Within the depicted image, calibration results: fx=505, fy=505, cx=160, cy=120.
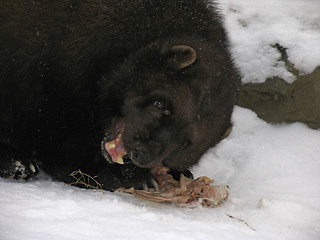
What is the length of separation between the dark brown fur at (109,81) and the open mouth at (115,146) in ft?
0.24

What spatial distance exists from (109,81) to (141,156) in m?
0.62

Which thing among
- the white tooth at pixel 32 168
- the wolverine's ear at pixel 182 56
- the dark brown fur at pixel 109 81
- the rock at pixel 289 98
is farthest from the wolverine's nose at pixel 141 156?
the rock at pixel 289 98

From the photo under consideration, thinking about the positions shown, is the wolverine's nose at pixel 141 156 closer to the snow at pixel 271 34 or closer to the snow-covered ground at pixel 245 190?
the snow-covered ground at pixel 245 190

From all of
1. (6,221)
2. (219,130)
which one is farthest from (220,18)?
(6,221)

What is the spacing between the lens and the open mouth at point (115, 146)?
340 centimetres

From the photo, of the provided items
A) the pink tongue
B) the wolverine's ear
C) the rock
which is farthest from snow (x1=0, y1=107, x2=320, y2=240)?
the wolverine's ear

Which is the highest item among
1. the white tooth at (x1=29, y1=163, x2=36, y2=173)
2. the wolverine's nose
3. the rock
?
the wolverine's nose

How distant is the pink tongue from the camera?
339 centimetres

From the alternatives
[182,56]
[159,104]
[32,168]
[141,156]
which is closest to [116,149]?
[141,156]

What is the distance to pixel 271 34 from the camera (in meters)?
5.31

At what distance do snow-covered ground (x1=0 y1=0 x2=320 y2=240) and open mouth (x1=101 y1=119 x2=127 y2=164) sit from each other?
0.24m

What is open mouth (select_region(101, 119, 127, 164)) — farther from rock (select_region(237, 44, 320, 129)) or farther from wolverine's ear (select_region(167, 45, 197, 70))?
rock (select_region(237, 44, 320, 129))

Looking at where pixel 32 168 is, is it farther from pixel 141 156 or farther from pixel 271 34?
pixel 271 34

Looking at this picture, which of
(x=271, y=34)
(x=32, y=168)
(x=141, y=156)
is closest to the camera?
(x=141, y=156)
